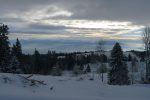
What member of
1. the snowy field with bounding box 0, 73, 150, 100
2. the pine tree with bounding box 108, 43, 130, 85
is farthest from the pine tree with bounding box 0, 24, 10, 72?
the snowy field with bounding box 0, 73, 150, 100

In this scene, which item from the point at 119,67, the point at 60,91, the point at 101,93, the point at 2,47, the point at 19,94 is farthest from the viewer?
the point at 119,67

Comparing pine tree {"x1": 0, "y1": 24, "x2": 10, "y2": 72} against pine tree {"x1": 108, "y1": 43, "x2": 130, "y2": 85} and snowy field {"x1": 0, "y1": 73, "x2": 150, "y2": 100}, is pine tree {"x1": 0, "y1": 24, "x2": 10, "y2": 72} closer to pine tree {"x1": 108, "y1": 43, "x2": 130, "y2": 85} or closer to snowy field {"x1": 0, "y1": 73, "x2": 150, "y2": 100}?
pine tree {"x1": 108, "y1": 43, "x2": 130, "y2": 85}

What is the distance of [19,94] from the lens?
1039cm

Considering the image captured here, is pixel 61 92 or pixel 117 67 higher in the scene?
pixel 61 92

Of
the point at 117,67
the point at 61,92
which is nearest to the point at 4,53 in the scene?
the point at 117,67

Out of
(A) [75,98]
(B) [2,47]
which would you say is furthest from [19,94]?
(B) [2,47]

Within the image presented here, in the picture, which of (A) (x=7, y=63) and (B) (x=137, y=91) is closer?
(B) (x=137, y=91)

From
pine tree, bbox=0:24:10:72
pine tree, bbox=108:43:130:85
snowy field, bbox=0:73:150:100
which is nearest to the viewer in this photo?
snowy field, bbox=0:73:150:100

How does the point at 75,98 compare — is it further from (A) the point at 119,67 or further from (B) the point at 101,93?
(A) the point at 119,67

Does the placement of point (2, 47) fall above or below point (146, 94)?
above

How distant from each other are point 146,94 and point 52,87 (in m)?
3.93

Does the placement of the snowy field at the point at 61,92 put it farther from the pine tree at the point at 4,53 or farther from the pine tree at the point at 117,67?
the pine tree at the point at 117,67

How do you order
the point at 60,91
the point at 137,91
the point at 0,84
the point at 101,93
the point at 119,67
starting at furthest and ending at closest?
the point at 119,67 → the point at 137,91 → the point at 101,93 → the point at 60,91 → the point at 0,84

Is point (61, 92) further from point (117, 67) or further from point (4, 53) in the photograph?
point (117, 67)
